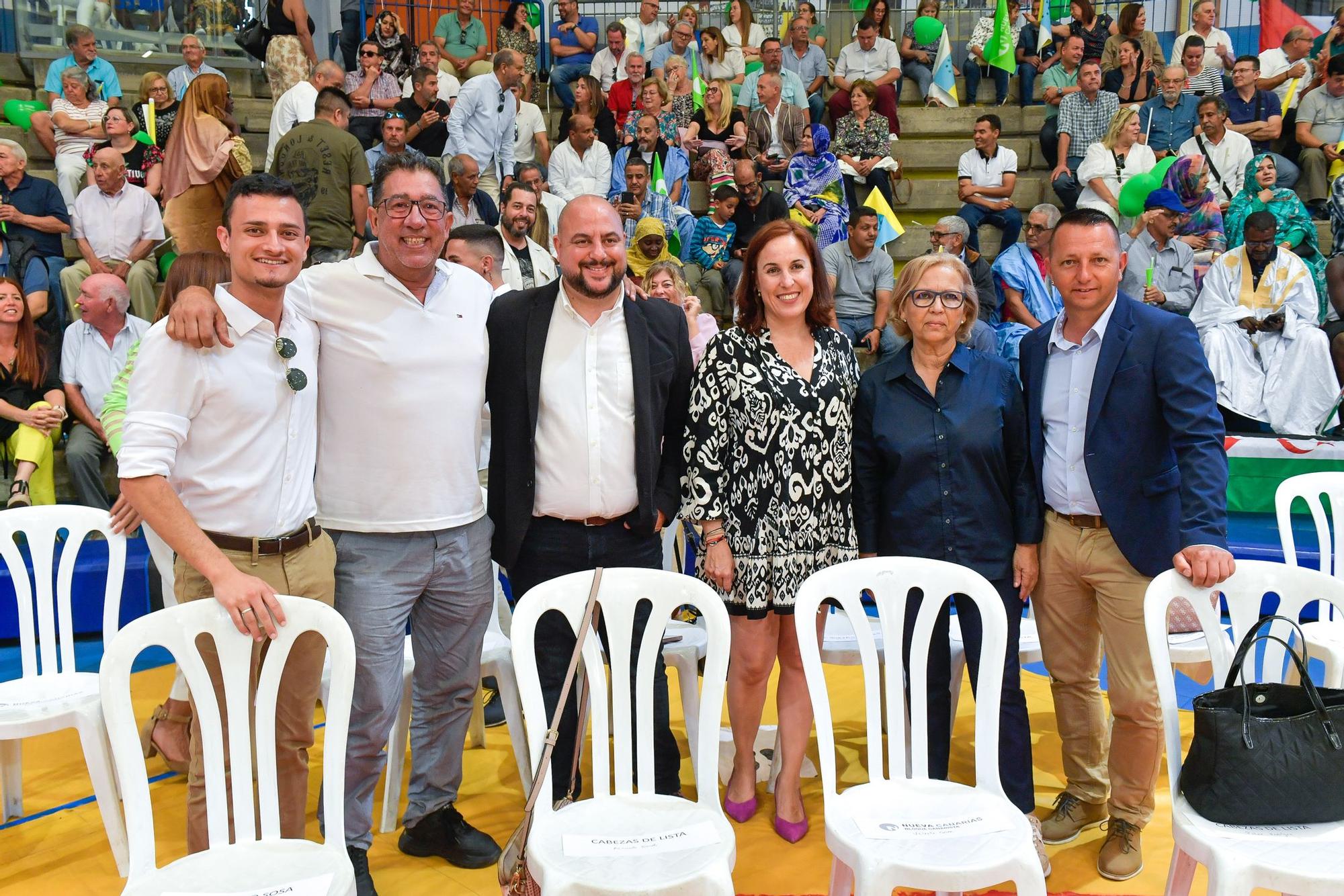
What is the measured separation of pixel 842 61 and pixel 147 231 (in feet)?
19.6

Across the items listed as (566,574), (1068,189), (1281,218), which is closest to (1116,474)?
(566,574)

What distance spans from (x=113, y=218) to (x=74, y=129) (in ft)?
4.19

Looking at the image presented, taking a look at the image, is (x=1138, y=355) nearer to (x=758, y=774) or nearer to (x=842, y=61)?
(x=758, y=774)

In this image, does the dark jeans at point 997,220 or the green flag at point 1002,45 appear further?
the green flag at point 1002,45

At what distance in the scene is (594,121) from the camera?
8273 millimetres

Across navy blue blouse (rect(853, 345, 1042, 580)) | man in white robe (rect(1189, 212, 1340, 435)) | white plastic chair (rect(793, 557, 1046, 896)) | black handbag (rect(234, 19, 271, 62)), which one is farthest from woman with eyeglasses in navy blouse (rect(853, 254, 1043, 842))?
black handbag (rect(234, 19, 271, 62))

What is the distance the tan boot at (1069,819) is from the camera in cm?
286

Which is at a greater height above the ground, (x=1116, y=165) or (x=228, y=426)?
(x=1116, y=165)

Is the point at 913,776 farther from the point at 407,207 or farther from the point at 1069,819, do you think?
the point at 407,207

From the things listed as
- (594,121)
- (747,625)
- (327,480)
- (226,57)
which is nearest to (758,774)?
(747,625)

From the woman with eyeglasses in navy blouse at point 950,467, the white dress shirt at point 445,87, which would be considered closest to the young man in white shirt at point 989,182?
the white dress shirt at point 445,87

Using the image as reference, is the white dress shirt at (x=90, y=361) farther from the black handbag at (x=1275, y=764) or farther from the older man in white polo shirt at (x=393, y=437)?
the black handbag at (x=1275, y=764)

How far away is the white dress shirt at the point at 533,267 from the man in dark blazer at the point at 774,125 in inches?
125

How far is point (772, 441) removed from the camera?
2.68 metres
